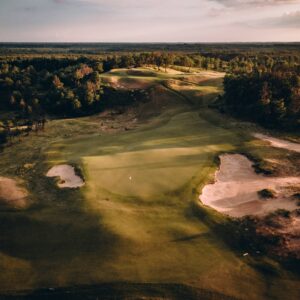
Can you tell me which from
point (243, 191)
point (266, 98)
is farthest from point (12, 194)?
point (266, 98)

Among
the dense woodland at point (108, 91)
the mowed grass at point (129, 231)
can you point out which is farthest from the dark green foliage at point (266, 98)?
the mowed grass at point (129, 231)

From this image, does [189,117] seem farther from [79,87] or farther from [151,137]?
[79,87]

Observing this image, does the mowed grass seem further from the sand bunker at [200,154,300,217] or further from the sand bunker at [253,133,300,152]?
the sand bunker at [253,133,300,152]

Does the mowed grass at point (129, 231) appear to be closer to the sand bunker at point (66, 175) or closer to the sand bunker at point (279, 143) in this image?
the sand bunker at point (66, 175)

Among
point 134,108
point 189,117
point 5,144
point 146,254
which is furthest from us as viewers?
point 134,108

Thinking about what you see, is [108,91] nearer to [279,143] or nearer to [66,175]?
[279,143]

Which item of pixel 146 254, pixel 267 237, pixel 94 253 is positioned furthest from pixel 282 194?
pixel 94 253
